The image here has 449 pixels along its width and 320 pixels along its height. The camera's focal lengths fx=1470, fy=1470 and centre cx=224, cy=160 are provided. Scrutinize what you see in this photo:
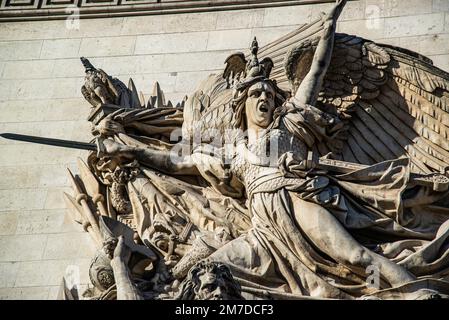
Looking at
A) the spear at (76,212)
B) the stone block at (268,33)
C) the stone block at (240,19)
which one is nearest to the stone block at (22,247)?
the spear at (76,212)

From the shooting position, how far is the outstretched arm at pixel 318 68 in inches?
518

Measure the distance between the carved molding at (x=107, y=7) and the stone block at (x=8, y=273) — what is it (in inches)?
126

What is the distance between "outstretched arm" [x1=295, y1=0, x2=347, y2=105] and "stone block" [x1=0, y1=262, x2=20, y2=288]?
9.79ft

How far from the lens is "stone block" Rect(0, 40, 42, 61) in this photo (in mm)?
15234

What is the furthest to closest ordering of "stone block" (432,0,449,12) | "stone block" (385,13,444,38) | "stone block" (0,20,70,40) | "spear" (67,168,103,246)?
"stone block" (0,20,70,40) → "stone block" (432,0,449,12) → "stone block" (385,13,444,38) → "spear" (67,168,103,246)

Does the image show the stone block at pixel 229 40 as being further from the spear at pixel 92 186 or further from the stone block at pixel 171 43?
the spear at pixel 92 186

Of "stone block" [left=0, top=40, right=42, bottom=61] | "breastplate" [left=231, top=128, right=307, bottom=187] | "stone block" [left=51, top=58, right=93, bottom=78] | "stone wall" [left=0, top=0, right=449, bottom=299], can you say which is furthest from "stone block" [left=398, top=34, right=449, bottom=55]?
"stone block" [left=0, top=40, right=42, bottom=61]

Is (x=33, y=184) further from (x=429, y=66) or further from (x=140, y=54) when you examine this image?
(x=429, y=66)

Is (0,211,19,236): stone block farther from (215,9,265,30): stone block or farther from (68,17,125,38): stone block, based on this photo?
(215,9,265,30): stone block

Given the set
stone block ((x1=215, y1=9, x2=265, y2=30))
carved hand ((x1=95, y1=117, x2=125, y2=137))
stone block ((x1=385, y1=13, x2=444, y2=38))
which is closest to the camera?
carved hand ((x1=95, y1=117, x2=125, y2=137))

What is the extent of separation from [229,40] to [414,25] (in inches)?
72.8

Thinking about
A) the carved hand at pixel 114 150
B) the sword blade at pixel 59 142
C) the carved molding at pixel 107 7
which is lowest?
the carved hand at pixel 114 150

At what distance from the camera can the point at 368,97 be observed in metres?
13.4
